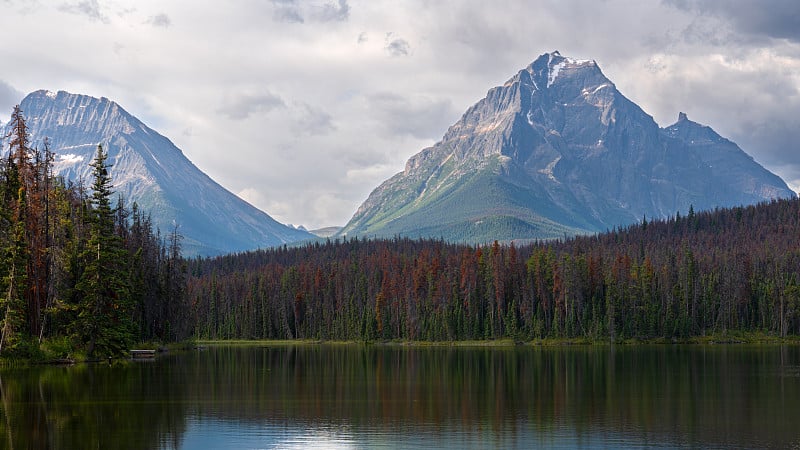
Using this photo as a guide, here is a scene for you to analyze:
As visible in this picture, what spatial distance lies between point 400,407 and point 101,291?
1857 inches

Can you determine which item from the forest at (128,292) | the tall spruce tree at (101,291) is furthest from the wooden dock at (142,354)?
the tall spruce tree at (101,291)

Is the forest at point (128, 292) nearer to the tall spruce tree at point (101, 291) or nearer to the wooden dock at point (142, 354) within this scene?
the tall spruce tree at point (101, 291)

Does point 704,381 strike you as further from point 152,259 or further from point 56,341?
point 152,259

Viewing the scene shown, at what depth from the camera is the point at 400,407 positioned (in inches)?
2512

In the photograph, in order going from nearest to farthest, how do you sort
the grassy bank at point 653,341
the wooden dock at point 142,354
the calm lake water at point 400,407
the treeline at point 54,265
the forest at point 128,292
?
the calm lake water at point 400,407 → the treeline at point 54,265 → the forest at point 128,292 → the wooden dock at point 142,354 → the grassy bank at point 653,341

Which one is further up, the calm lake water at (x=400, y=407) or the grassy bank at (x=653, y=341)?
the calm lake water at (x=400, y=407)

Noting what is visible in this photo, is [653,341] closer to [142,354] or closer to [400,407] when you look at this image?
[142,354]

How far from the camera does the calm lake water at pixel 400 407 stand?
48.3 meters

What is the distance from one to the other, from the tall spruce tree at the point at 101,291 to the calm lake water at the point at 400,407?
3.53m

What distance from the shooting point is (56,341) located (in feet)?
317

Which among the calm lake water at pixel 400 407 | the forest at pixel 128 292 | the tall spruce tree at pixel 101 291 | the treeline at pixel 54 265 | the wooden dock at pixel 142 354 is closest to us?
the calm lake water at pixel 400 407

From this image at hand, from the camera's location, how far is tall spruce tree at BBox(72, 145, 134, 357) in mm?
95875

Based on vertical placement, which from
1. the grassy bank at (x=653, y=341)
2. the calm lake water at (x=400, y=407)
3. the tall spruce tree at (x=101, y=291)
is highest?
the tall spruce tree at (x=101, y=291)

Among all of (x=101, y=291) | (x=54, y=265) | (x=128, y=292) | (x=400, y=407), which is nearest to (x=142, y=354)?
(x=128, y=292)
